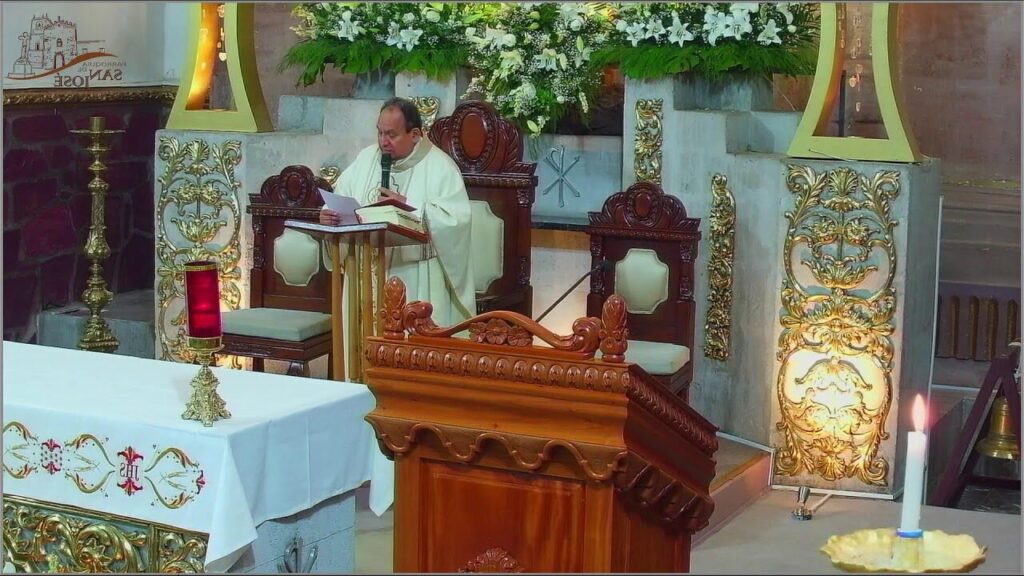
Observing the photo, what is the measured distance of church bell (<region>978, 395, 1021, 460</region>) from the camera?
6.88 m

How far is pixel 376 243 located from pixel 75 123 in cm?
344

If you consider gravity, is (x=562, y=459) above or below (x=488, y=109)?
below

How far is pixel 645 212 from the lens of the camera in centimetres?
715

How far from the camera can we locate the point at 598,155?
806 cm

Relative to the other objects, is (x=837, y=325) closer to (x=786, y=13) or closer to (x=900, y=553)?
(x=786, y=13)

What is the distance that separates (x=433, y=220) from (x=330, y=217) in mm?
654

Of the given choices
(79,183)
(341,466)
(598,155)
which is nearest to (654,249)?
(598,155)

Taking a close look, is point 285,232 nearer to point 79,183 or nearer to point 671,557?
point 79,183

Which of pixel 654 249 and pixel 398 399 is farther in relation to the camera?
pixel 654 249

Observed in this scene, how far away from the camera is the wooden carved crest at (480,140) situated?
24.1 ft

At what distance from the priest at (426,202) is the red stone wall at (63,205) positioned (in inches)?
104

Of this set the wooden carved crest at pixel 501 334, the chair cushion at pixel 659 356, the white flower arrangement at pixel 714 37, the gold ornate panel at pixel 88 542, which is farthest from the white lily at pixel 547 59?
the wooden carved crest at pixel 501 334

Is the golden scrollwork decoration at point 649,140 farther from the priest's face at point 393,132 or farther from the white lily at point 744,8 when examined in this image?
the priest's face at point 393,132

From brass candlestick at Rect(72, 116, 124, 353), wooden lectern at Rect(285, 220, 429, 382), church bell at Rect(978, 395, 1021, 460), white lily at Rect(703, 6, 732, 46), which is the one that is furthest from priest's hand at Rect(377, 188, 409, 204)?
church bell at Rect(978, 395, 1021, 460)
